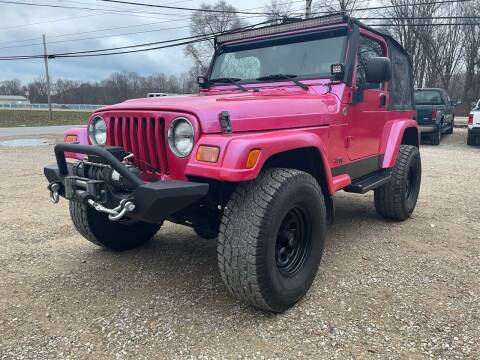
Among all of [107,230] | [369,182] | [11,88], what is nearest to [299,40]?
[369,182]

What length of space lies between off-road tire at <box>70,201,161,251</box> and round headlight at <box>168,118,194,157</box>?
1269 millimetres

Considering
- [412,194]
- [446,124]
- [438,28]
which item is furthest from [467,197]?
[438,28]

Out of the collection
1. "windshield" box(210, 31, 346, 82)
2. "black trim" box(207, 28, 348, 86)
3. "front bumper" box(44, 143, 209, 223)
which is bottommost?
"front bumper" box(44, 143, 209, 223)

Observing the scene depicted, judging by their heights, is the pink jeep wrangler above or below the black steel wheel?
above

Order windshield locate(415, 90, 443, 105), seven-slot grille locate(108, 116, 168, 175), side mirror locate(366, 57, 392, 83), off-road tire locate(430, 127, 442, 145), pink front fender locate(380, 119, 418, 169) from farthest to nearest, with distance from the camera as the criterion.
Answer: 1. windshield locate(415, 90, 443, 105)
2. off-road tire locate(430, 127, 442, 145)
3. pink front fender locate(380, 119, 418, 169)
4. side mirror locate(366, 57, 392, 83)
5. seven-slot grille locate(108, 116, 168, 175)

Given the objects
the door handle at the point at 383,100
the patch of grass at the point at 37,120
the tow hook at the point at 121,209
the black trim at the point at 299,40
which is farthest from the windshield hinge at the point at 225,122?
the patch of grass at the point at 37,120

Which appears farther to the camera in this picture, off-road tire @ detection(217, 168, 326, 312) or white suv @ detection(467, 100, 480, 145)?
white suv @ detection(467, 100, 480, 145)

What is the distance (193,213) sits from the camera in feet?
10.6

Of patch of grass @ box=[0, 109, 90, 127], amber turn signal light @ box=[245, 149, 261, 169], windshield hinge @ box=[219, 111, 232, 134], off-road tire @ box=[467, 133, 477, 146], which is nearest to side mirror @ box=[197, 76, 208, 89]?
windshield hinge @ box=[219, 111, 232, 134]

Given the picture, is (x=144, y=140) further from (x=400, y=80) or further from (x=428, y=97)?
(x=428, y=97)

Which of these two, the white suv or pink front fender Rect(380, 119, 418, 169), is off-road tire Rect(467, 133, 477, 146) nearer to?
the white suv

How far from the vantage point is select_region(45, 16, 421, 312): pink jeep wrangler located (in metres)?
2.54

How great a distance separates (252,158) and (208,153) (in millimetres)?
260

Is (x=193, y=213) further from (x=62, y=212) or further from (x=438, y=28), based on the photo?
(x=438, y=28)
